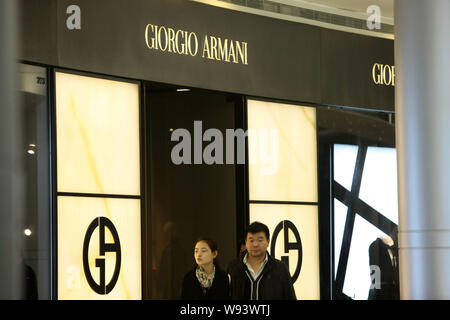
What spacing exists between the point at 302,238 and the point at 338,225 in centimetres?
52

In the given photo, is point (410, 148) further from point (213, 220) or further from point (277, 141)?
point (213, 220)

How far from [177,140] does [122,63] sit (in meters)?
1.91

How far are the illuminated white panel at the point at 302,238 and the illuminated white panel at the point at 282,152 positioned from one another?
0.36 ft

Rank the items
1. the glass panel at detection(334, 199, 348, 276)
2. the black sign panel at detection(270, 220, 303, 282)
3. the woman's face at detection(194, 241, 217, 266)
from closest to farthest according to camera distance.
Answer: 1. the woman's face at detection(194, 241, 217, 266)
2. the black sign panel at detection(270, 220, 303, 282)
3. the glass panel at detection(334, 199, 348, 276)

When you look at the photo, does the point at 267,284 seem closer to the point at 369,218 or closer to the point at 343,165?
the point at 343,165

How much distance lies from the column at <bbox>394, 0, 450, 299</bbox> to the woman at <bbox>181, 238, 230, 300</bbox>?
2071 mm

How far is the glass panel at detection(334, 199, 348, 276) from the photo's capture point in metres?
9.10

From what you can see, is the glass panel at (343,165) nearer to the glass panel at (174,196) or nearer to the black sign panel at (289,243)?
the black sign panel at (289,243)

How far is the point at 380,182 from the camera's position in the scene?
9578 mm

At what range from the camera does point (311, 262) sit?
8.89m

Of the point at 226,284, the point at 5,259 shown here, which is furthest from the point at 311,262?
the point at 5,259

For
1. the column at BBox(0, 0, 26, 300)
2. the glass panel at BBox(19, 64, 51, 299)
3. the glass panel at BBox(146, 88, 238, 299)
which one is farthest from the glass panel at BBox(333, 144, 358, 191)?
the column at BBox(0, 0, 26, 300)

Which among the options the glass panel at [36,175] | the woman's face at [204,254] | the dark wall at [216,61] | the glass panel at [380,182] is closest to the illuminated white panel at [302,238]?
the glass panel at [380,182]

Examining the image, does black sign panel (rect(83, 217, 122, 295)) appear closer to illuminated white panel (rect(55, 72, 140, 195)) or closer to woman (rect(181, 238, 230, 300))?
illuminated white panel (rect(55, 72, 140, 195))
